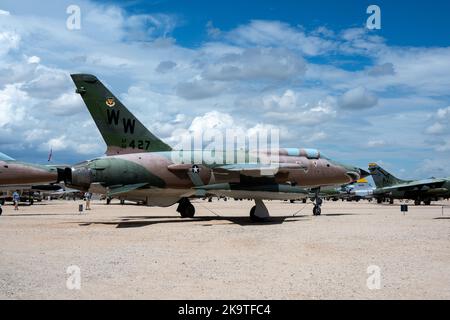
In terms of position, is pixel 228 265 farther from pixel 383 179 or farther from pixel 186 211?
pixel 383 179

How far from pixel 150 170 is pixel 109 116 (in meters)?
3.01

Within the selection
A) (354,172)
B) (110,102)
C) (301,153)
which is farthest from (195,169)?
(354,172)

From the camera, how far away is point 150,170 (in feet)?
68.8

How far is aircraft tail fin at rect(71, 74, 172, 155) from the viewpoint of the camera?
21016mm

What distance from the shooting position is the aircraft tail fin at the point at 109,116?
68.9 feet

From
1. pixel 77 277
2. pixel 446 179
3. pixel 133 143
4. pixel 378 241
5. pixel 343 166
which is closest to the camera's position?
pixel 77 277

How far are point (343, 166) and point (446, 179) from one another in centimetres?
2832

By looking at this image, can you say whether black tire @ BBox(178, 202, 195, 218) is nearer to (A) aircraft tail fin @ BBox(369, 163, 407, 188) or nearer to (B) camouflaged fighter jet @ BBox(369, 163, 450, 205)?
(B) camouflaged fighter jet @ BBox(369, 163, 450, 205)

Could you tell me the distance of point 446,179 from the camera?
4884 centimetres

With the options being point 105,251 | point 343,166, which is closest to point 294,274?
point 105,251

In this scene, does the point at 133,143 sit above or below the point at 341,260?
above

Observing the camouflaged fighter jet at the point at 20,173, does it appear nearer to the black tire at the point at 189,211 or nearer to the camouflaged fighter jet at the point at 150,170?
the camouflaged fighter jet at the point at 150,170

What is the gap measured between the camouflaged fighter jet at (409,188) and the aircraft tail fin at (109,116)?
1304 inches
